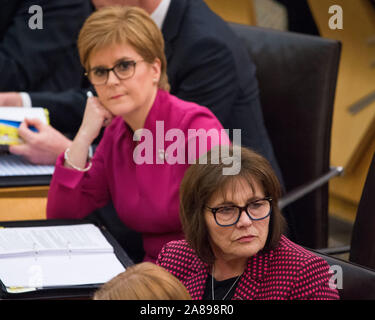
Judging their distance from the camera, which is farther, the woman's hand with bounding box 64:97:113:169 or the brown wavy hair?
the woman's hand with bounding box 64:97:113:169

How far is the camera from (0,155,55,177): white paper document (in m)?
2.12

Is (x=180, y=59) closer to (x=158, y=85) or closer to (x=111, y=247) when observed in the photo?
(x=158, y=85)

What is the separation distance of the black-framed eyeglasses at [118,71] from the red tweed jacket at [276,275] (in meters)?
0.55

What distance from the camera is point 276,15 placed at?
3.75 metres

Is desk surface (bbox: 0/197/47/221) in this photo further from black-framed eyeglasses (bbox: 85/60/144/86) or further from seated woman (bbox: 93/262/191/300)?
seated woman (bbox: 93/262/191/300)

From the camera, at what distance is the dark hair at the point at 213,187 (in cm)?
139

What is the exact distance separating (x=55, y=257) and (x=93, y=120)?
21.6 inches

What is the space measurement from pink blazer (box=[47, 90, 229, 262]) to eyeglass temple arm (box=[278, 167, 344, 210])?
40 centimetres

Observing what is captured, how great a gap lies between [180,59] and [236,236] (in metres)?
0.99

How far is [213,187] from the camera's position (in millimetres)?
1386
